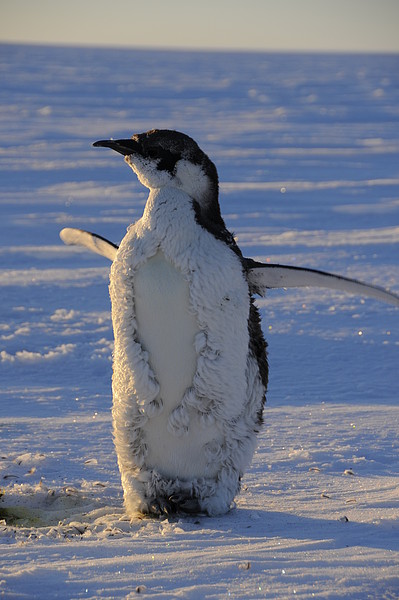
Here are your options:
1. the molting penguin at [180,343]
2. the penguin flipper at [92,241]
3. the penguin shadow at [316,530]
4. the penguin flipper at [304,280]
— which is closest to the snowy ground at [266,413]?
the penguin shadow at [316,530]

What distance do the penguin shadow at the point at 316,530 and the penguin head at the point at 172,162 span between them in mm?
890

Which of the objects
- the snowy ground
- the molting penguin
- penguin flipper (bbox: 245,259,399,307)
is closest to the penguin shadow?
the snowy ground

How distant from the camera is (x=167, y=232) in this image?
2.52 m

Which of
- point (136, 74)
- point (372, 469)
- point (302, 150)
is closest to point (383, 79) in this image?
point (136, 74)

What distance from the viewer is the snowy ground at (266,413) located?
2.08 meters

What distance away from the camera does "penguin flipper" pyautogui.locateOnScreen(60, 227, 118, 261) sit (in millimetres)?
2993

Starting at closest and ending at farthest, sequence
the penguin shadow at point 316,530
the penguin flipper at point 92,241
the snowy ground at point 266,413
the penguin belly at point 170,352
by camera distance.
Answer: the snowy ground at point 266,413
the penguin shadow at point 316,530
the penguin belly at point 170,352
the penguin flipper at point 92,241

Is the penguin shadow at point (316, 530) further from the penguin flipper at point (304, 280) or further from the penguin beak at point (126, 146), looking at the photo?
the penguin beak at point (126, 146)

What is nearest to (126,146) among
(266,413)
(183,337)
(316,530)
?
(183,337)

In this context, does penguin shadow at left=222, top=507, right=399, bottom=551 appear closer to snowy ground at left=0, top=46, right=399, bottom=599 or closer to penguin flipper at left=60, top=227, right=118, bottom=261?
snowy ground at left=0, top=46, right=399, bottom=599

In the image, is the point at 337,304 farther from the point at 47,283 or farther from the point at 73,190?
the point at 73,190

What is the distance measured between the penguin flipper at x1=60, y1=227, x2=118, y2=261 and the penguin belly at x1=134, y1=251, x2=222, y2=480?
1.27 ft

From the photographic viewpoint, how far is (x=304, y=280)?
8.72 feet

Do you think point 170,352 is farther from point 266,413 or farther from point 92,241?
point 266,413
